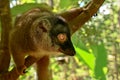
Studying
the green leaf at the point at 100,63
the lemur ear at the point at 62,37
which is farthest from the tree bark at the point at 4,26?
the green leaf at the point at 100,63

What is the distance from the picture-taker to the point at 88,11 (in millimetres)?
1968

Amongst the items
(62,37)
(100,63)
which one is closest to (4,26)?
(62,37)

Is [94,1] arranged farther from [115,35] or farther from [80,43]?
[115,35]

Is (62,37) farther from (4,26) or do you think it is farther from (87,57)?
(87,57)

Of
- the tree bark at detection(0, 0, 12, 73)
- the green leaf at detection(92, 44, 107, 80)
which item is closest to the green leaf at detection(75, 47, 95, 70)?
the green leaf at detection(92, 44, 107, 80)

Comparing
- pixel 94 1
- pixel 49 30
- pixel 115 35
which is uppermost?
pixel 94 1

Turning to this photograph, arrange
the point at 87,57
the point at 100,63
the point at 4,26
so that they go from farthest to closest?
the point at 87,57, the point at 100,63, the point at 4,26

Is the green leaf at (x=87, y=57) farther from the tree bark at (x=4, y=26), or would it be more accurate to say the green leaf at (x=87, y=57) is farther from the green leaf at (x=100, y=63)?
the tree bark at (x=4, y=26)

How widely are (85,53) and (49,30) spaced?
14.3 inches

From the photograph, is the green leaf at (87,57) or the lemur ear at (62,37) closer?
the lemur ear at (62,37)

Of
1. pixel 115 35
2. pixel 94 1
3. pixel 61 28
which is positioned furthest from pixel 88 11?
pixel 115 35

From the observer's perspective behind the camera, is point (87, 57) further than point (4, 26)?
Yes

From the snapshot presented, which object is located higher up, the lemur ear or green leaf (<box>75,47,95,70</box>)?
the lemur ear

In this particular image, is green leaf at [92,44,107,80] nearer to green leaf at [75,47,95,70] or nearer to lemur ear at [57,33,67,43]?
green leaf at [75,47,95,70]
